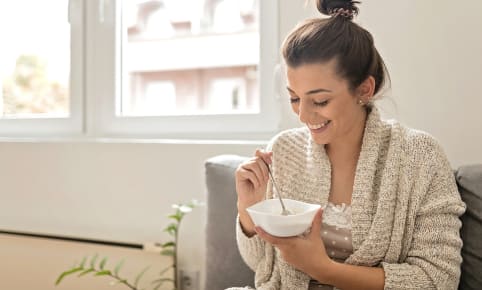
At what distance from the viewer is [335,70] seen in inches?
47.3

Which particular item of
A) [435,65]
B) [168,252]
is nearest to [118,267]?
[168,252]

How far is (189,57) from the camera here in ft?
7.38

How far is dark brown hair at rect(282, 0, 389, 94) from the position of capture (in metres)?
1.20

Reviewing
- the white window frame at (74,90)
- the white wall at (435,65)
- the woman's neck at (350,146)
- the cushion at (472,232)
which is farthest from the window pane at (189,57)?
the cushion at (472,232)

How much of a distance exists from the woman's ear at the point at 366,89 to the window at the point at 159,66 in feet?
2.66

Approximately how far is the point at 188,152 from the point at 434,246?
3.15 ft

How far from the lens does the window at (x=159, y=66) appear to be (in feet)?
6.93

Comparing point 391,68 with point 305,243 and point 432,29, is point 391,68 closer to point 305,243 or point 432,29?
point 432,29

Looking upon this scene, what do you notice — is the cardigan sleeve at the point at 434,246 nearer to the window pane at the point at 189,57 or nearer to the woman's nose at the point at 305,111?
the woman's nose at the point at 305,111

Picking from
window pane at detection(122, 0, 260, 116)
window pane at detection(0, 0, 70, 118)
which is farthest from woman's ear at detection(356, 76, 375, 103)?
window pane at detection(0, 0, 70, 118)

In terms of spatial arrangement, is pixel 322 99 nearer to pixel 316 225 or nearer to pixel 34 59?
pixel 316 225

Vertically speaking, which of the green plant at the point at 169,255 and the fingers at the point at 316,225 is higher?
the fingers at the point at 316,225

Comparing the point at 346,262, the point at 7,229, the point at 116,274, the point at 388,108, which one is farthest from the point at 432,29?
the point at 7,229

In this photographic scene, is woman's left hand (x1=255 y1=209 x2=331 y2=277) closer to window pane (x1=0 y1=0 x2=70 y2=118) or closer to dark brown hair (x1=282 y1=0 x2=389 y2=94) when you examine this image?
dark brown hair (x1=282 y1=0 x2=389 y2=94)
